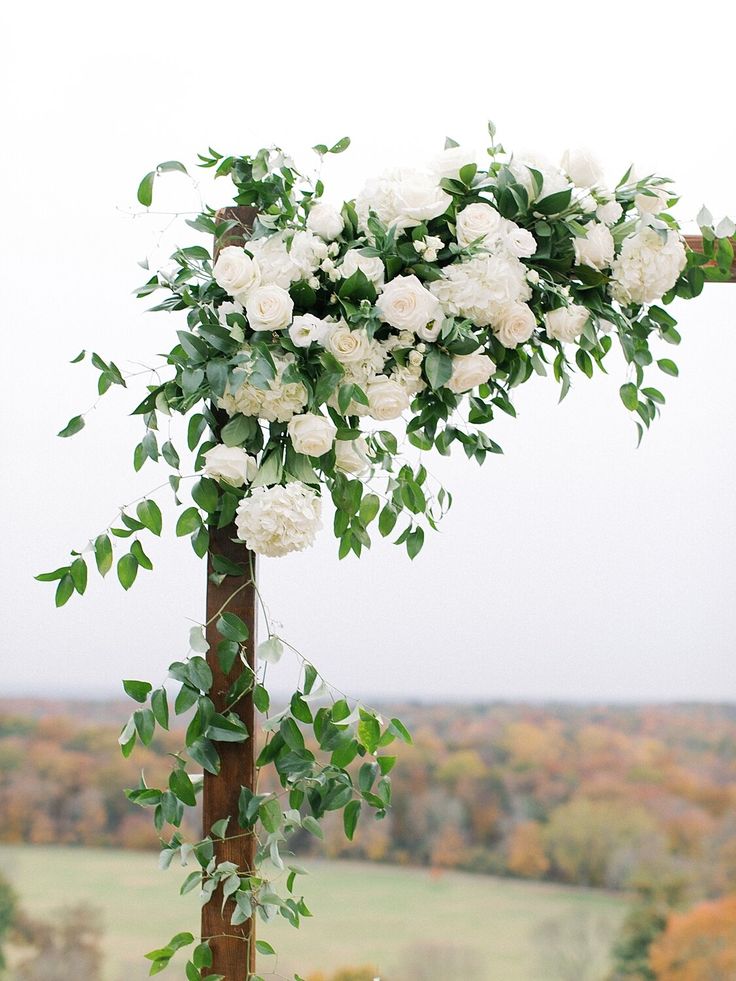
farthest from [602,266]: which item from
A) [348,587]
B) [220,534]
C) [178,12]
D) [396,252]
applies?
[178,12]

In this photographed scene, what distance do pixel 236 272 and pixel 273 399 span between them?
19cm

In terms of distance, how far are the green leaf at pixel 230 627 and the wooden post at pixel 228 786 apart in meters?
0.05

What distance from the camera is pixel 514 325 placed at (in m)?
1.41

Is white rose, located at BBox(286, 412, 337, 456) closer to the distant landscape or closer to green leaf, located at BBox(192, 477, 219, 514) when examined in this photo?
green leaf, located at BBox(192, 477, 219, 514)

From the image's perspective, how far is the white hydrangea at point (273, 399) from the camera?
4.40 ft

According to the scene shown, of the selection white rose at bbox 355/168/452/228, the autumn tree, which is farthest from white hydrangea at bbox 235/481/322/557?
the autumn tree

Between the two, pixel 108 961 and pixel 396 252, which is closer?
pixel 396 252

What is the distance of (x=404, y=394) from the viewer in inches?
54.9

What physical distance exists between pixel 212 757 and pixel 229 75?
4.73 ft

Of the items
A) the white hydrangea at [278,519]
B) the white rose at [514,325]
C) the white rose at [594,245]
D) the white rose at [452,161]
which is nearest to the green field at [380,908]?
the white hydrangea at [278,519]

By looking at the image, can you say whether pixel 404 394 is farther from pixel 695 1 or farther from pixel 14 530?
pixel 695 1

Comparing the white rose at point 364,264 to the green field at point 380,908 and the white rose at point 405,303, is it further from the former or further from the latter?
the green field at point 380,908

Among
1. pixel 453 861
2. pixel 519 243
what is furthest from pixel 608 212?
pixel 453 861

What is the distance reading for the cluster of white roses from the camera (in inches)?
52.8
